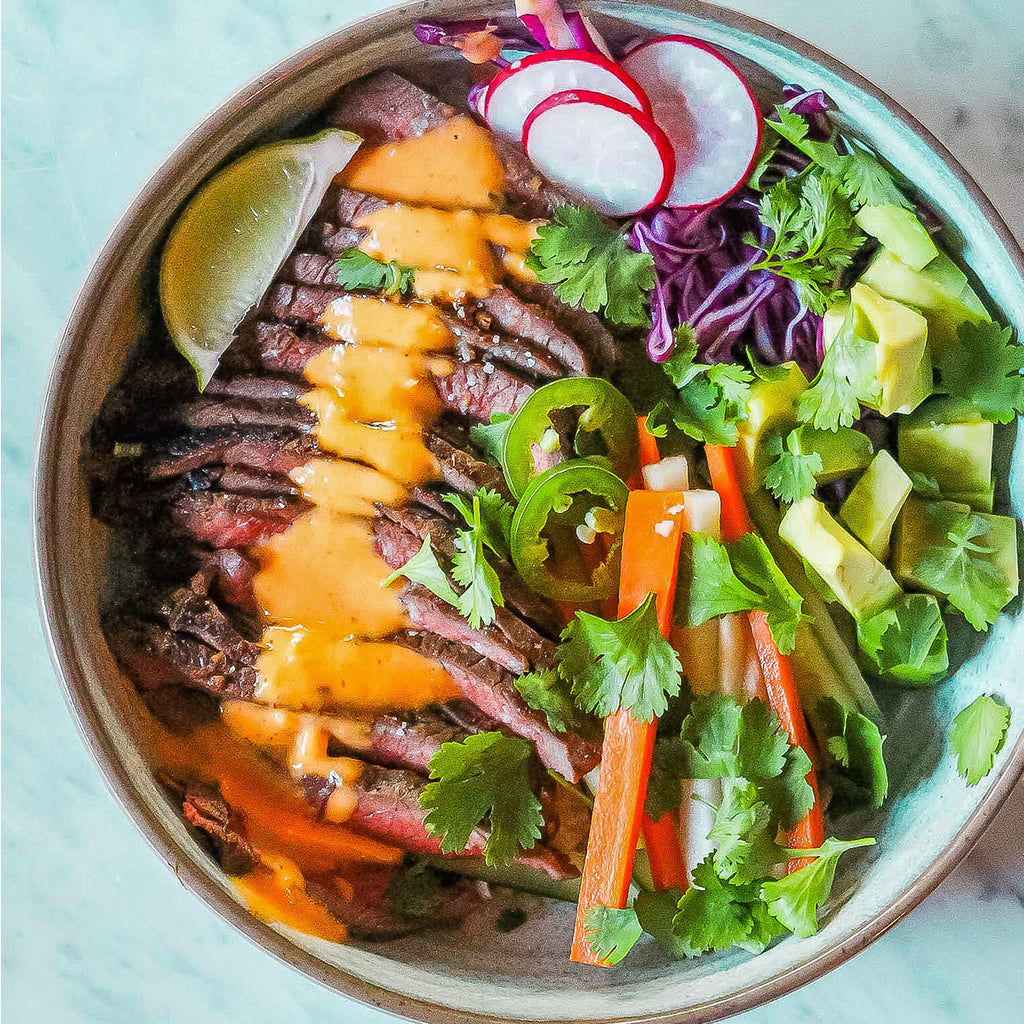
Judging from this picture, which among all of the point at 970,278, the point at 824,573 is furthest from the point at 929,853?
the point at 970,278

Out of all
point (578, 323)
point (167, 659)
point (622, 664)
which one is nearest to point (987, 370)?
point (578, 323)

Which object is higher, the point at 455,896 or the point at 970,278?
the point at 970,278

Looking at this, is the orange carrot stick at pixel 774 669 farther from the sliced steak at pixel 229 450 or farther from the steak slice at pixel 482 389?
the sliced steak at pixel 229 450

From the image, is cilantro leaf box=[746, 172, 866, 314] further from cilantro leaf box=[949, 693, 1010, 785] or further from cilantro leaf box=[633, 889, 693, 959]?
cilantro leaf box=[633, 889, 693, 959]

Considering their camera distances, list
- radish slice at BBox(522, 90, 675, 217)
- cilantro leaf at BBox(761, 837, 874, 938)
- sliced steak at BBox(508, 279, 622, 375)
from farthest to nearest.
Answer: sliced steak at BBox(508, 279, 622, 375)
radish slice at BBox(522, 90, 675, 217)
cilantro leaf at BBox(761, 837, 874, 938)

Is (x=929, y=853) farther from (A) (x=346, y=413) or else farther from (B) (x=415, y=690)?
(A) (x=346, y=413)

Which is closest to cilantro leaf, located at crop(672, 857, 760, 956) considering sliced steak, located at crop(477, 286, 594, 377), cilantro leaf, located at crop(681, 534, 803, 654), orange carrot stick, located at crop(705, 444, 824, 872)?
orange carrot stick, located at crop(705, 444, 824, 872)
